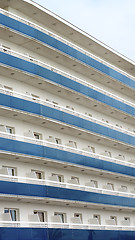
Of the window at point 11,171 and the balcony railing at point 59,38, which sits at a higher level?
the balcony railing at point 59,38

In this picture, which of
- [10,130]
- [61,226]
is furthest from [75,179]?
[10,130]

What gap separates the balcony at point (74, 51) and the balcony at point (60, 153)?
890cm

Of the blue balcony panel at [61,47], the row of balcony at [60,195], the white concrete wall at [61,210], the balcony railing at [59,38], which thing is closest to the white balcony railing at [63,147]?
the row of balcony at [60,195]

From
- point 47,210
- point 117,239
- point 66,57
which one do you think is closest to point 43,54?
point 66,57

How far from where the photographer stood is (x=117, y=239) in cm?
4584

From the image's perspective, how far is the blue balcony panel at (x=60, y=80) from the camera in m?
40.8

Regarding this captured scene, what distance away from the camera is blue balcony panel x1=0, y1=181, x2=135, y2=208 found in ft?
121

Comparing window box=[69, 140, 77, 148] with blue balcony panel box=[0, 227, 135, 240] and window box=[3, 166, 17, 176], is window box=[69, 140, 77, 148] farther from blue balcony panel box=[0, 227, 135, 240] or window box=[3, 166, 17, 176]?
window box=[3, 166, 17, 176]

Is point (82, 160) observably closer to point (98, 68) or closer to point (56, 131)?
point (56, 131)

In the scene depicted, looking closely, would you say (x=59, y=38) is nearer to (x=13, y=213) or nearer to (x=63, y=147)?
(x=63, y=147)

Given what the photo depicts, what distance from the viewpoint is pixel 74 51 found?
50.3 m

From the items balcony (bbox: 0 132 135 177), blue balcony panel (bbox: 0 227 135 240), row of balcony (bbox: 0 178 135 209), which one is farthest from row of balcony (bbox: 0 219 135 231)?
balcony (bbox: 0 132 135 177)

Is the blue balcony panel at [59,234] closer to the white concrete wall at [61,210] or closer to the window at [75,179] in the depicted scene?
the white concrete wall at [61,210]

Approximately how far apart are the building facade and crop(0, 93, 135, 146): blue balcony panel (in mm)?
78
